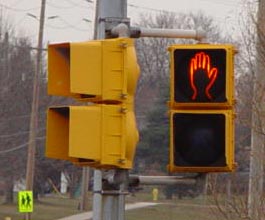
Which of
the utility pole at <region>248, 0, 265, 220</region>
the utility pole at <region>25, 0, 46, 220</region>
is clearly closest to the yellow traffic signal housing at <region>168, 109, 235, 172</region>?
the utility pole at <region>248, 0, 265, 220</region>

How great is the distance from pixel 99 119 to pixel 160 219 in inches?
1654

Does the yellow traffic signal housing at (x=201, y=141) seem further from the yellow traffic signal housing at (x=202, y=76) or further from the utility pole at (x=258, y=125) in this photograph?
the utility pole at (x=258, y=125)

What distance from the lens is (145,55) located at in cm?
6462

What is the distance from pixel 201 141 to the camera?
7484 millimetres

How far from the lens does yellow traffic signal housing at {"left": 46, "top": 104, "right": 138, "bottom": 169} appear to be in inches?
273

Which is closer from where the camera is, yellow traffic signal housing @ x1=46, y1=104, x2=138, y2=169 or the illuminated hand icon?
yellow traffic signal housing @ x1=46, y1=104, x2=138, y2=169

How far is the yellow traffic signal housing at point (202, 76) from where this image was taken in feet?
24.4

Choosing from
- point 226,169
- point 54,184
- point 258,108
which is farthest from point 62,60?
point 54,184

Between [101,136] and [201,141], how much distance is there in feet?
2.85

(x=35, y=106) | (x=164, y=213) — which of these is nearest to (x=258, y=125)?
(x=35, y=106)

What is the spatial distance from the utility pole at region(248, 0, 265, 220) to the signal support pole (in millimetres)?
6952

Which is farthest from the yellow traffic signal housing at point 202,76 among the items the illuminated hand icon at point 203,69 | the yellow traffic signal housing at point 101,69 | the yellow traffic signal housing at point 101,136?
the yellow traffic signal housing at point 101,136

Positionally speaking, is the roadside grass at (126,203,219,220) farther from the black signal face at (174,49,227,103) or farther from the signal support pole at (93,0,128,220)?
the black signal face at (174,49,227,103)

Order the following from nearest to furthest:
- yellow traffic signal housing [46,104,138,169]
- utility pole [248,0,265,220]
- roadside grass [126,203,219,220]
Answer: yellow traffic signal housing [46,104,138,169], utility pole [248,0,265,220], roadside grass [126,203,219,220]
